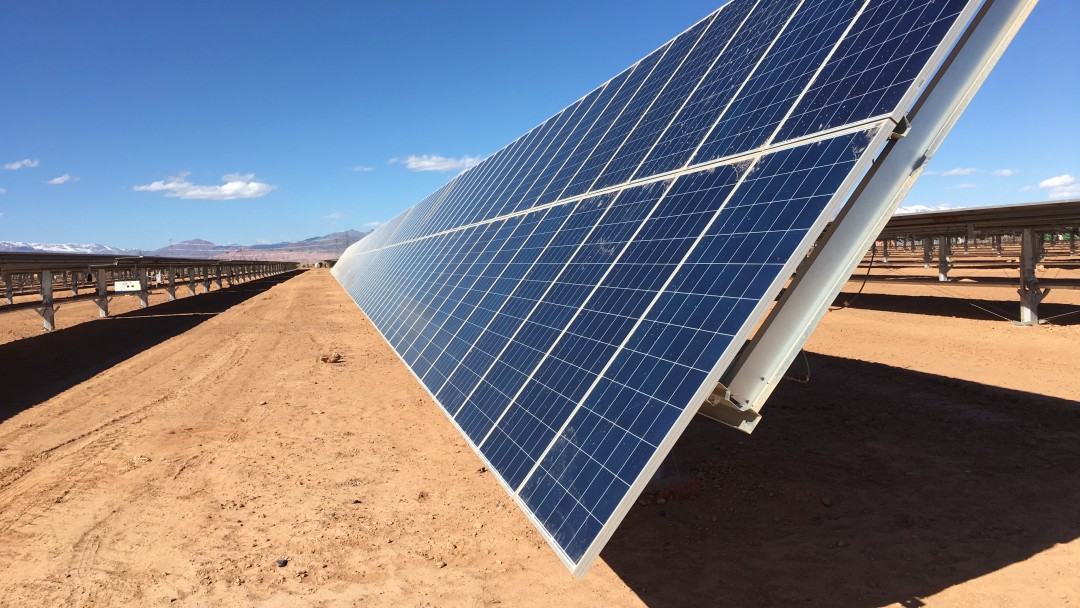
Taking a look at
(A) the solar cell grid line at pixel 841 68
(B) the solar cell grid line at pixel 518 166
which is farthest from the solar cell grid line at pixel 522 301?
(B) the solar cell grid line at pixel 518 166

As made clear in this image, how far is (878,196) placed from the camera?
16.6 ft

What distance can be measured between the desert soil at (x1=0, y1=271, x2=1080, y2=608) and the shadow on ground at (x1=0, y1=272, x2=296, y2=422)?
0.41 meters

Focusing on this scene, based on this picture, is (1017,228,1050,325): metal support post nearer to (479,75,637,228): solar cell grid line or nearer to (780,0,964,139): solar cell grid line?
(479,75,637,228): solar cell grid line

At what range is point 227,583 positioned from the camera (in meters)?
6.80

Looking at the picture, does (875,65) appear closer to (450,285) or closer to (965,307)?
(450,285)

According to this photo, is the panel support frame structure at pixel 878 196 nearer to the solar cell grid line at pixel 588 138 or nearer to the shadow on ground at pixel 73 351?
the solar cell grid line at pixel 588 138

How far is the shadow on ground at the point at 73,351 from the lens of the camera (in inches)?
642

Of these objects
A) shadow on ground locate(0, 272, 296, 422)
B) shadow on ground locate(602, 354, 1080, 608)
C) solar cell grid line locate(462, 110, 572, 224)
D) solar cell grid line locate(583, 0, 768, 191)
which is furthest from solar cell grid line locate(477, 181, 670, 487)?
shadow on ground locate(0, 272, 296, 422)

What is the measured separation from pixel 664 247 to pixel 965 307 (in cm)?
2566

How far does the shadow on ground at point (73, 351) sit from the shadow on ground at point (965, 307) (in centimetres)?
2505

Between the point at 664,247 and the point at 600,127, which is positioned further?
the point at 600,127

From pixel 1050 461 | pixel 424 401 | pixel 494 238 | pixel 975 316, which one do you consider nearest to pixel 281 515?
pixel 424 401

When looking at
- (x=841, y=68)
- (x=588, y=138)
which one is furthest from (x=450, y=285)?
(x=841, y=68)

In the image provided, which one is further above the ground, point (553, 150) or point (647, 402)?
point (553, 150)
